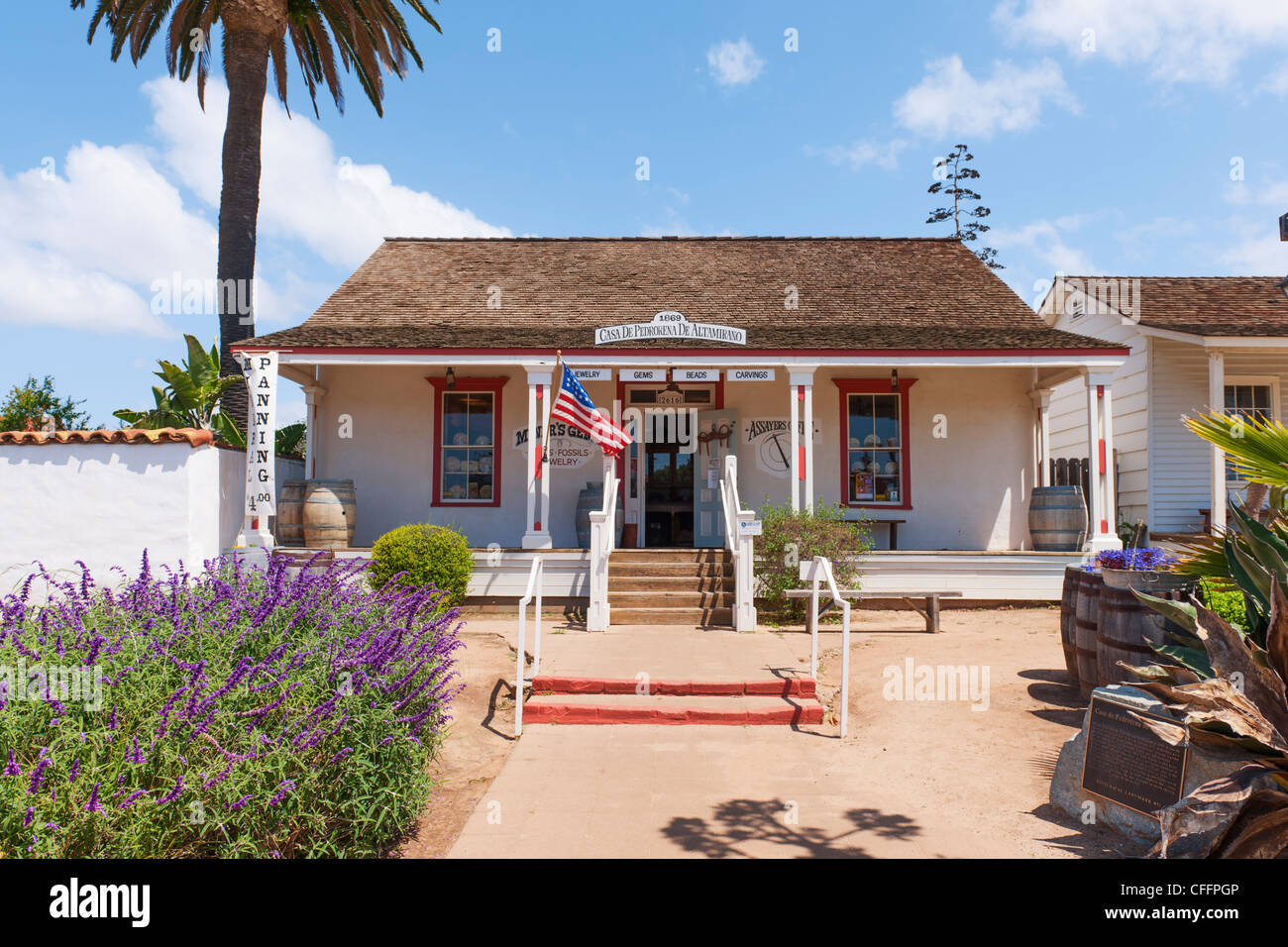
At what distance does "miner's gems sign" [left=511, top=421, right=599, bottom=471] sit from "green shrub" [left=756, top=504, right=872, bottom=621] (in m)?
3.80

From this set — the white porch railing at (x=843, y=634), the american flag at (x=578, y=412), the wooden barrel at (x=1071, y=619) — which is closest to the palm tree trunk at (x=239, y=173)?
the american flag at (x=578, y=412)

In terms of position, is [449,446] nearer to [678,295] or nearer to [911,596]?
[678,295]

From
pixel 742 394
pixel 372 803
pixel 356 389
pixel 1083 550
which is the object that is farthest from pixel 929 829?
pixel 356 389

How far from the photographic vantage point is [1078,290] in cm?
1602

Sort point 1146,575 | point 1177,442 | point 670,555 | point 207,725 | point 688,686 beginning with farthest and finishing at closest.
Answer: point 1177,442
point 670,555
point 688,686
point 1146,575
point 207,725

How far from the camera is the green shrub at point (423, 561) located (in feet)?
32.0

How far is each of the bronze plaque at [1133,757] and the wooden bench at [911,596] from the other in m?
4.33

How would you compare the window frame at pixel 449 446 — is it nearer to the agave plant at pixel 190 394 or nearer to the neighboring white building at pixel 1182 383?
the agave plant at pixel 190 394

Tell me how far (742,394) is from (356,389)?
6.54 meters

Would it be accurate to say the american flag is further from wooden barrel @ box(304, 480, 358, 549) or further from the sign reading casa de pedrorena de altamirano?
wooden barrel @ box(304, 480, 358, 549)

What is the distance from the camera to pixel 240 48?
1482 cm

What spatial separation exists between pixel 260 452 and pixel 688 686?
25.0 feet

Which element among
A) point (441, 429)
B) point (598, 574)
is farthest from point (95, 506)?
point (598, 574)

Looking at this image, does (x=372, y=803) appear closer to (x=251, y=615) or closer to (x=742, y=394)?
(x=251, y=615)
